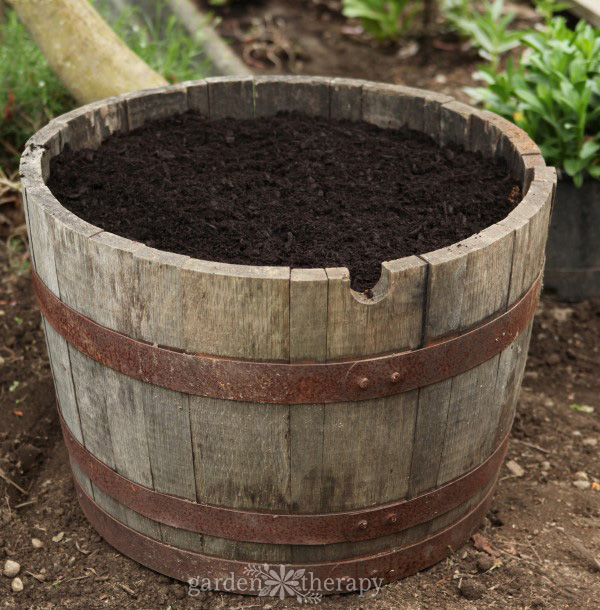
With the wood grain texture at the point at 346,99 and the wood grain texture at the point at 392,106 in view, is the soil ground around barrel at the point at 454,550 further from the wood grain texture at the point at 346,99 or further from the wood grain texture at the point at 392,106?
the wood grain texture at the point at 346,99

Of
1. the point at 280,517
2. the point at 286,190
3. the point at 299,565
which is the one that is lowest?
the point at 299,565

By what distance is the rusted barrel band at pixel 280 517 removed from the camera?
2.43m

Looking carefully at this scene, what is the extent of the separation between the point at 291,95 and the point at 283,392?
1574mm

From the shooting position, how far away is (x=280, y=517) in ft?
7.94

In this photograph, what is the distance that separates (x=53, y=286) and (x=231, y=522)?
82 cm

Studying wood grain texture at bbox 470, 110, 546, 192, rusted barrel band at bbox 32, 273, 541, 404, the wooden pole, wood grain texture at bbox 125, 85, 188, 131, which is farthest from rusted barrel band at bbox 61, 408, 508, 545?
the wooden pole

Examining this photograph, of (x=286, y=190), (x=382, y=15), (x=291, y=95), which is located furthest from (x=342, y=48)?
(x=286, y=190)

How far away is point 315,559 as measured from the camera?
2521mm

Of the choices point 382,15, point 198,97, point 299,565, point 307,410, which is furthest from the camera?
point 382,15

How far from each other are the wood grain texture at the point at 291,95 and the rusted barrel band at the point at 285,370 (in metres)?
1.38

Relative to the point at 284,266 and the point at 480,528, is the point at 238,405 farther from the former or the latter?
the point at 480,528

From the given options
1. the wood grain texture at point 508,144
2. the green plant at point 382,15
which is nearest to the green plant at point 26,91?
the wood grain texture at point 508,144

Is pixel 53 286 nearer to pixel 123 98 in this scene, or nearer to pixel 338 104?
pixel 123 98

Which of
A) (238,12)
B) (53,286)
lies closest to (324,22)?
(238,12)
